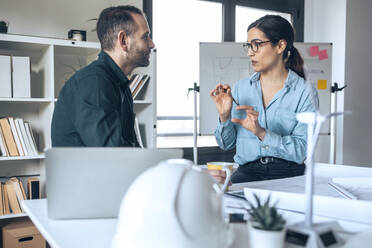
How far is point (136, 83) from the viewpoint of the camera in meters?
2.63

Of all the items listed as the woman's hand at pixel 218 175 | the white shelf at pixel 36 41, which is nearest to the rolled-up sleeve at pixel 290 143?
the woman's hand at pixel 218 175

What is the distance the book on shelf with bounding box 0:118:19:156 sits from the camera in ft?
7.10

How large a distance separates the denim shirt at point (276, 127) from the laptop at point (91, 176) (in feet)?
3.07

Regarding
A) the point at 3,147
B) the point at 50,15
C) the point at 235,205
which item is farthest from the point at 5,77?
the point at 235,205

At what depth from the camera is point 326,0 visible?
12.8 ft

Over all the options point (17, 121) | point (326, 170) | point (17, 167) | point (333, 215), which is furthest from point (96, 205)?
point (17, 167)

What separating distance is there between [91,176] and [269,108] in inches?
47.2

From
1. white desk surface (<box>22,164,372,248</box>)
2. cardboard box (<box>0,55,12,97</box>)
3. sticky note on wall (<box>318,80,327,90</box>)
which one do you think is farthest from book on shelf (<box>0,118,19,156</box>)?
sticky note on wall (<box>318,80,327,90</box>)

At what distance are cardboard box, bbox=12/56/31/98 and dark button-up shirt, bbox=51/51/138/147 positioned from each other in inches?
38.4

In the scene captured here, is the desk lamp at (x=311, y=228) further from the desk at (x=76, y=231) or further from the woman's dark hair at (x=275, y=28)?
the woman's dark hair at (x=275, y=28)

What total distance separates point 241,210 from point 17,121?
1835 mm

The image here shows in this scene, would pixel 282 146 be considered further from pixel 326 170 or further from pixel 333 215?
pixel 333 215

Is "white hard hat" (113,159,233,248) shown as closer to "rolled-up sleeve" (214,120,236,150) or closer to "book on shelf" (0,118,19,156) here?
"rolled-up sleeve" (214,120,236,150)

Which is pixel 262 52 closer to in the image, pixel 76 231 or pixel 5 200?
pixel 76 231
